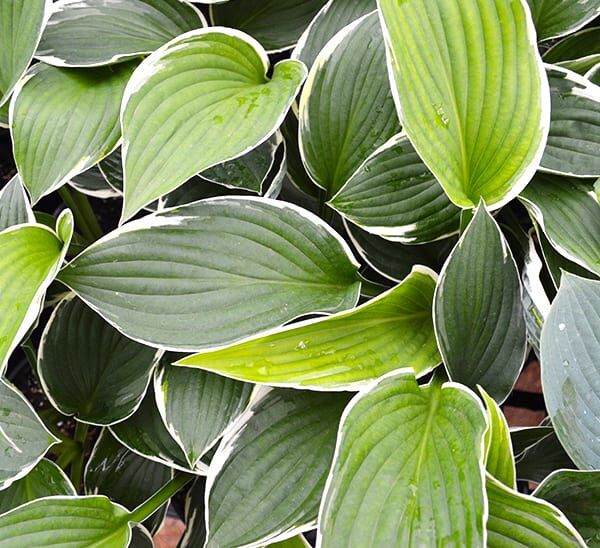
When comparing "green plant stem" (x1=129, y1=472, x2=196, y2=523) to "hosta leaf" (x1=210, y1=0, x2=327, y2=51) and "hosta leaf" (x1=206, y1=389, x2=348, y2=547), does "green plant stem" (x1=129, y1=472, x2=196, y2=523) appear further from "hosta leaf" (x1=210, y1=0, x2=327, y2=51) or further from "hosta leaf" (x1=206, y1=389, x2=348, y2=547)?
"hosta leaf" (x1=210, y1=0, x2=327, y2=51)

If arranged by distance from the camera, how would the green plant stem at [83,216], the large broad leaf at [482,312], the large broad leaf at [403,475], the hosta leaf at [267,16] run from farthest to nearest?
1. the green plant stem at [83,216]
2. the hosta leaf at [267,16]
3. the large broad leaf at [482,312]
4. the large broad leaf at [403,475]

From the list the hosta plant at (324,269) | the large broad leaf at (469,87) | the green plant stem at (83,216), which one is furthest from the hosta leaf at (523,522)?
the green plant stem at (83,216)

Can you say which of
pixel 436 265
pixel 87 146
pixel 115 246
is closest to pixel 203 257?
pixel 115 246

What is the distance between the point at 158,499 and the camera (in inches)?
27.2

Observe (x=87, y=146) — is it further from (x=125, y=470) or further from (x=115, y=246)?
(x=125, y=470)

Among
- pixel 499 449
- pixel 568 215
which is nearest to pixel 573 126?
pixel 568 215

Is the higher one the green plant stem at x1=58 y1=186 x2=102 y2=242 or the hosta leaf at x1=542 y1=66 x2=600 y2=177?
the hosta leaf at x1=542 y1=66 x2=600 y2=177

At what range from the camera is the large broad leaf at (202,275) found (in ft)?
1.81

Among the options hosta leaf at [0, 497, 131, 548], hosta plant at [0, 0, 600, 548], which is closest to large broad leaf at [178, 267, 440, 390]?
hosta plant at [0, 0, 600, 548]

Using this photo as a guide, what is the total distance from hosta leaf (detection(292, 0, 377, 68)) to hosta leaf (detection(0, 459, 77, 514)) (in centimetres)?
50

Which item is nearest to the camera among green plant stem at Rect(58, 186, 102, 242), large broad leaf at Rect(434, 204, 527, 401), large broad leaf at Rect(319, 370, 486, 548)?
large broad leaf at Rect(319, 370, 486, 548)

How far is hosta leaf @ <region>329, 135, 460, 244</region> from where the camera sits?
63 centimetres

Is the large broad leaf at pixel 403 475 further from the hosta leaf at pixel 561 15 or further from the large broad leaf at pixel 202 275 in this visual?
the hosta leaf at pixel 561 15

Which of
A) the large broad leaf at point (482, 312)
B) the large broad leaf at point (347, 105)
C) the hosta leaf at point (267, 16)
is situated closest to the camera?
the large broad leaf at point (482, 312)
